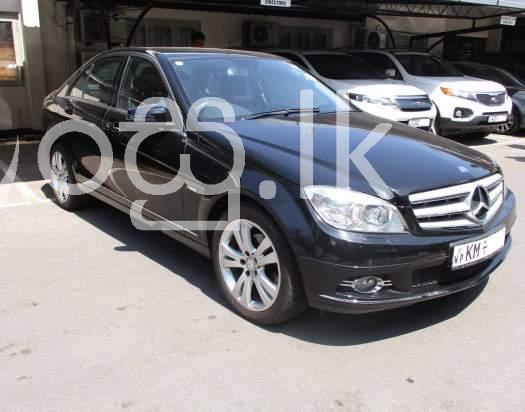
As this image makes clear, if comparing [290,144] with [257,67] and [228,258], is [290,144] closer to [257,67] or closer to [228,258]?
[228,258]

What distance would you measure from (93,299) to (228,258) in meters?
0.98

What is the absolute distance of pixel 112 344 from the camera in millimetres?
3049

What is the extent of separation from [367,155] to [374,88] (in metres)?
5.92

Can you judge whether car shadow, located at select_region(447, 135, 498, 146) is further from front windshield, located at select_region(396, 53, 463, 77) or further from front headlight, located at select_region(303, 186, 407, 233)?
front headlight, located at select_region(303, 186, 407, 233)

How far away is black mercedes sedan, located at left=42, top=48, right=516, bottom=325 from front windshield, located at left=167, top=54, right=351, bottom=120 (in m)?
0.01

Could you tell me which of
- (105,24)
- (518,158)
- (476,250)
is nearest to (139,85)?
(476,250)

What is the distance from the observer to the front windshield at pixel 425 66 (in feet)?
34.7

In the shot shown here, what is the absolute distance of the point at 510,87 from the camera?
11.4 meters

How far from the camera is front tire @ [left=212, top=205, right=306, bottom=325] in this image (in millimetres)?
2971

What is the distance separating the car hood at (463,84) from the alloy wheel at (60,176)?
23.0 feet

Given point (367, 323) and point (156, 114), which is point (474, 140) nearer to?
point (367, 323)

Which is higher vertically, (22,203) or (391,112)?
(391,112)

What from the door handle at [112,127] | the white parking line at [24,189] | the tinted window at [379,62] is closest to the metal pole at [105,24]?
the white parking line at [24,189]

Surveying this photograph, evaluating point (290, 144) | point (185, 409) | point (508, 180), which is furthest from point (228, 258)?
point (508, 180)
